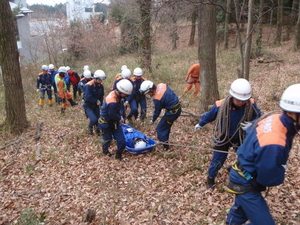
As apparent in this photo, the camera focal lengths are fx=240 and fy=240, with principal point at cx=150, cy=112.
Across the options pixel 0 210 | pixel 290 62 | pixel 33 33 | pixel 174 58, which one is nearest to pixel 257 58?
pixel 290 62

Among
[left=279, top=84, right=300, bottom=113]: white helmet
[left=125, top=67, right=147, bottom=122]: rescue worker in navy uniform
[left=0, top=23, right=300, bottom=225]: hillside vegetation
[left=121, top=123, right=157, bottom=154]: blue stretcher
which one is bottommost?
[left=0, top=23, right=300, bottom=225]: hillside vegetation

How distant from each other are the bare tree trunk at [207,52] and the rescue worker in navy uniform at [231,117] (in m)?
3.13

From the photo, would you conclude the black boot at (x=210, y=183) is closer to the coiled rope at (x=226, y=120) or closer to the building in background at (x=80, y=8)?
the coiled rope at (x=226, y=120)

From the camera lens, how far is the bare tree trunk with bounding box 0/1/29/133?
6945 mm

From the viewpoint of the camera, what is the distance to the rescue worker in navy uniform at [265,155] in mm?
2428

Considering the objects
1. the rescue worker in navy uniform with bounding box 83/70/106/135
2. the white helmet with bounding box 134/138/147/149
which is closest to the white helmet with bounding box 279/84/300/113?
the white helmet with bounding box 134/138/147/149

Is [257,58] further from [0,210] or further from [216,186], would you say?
Answer: [0,210]

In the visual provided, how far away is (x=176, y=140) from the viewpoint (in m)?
6.92

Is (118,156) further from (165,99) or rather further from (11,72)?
(11,72)

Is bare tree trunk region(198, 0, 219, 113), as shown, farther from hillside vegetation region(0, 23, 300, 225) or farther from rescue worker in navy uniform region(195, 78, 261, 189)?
rescue worker in navy uniform region(195, 78, 261, 189)

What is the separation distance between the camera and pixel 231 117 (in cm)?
420

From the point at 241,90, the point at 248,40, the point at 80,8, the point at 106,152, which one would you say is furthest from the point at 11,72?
the point at 248,40

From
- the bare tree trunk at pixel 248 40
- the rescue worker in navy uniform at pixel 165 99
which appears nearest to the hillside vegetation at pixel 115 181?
the rescue worker in navy uniform at pixel 165 99

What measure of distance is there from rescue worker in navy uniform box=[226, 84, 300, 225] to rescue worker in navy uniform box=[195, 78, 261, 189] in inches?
47.7
